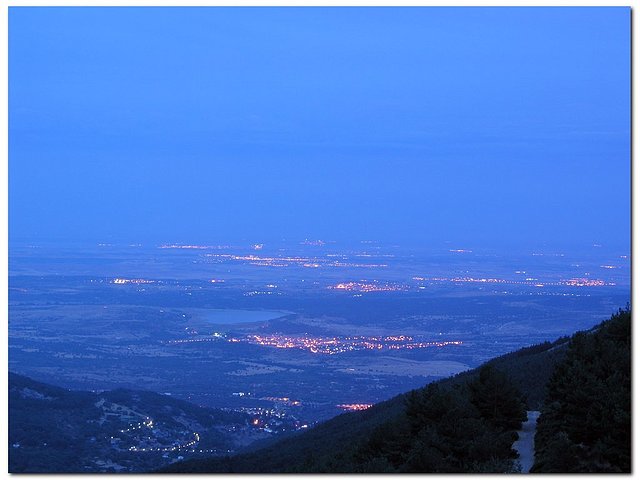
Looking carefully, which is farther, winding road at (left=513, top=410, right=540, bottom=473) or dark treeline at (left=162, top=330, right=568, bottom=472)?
winding road at (left=513, top=410, right=540, bottom=473)

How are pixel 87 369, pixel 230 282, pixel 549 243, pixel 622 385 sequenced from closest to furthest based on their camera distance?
pixel 622 385 < pixel 87 369 < pixel 230 282 < pixel 549 243

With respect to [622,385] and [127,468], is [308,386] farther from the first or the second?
[622,385]

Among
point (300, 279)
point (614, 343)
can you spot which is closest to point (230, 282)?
point (300, 279)

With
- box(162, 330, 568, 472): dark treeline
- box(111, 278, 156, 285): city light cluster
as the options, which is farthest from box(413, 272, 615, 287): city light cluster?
box(162, 330, 568, 472): dark treeline

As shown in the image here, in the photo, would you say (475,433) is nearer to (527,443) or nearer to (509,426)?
(527,443)

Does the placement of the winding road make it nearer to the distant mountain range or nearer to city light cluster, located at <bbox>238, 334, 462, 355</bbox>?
the distant mountain range

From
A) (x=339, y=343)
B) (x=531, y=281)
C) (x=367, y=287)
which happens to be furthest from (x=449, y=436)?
(x=367, y=287)

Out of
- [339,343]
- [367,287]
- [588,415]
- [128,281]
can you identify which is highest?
[128,281]

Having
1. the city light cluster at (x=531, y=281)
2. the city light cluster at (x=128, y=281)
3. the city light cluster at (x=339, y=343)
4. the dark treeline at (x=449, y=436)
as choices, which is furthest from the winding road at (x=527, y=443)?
the city light cluster at (x=128, y=281)
